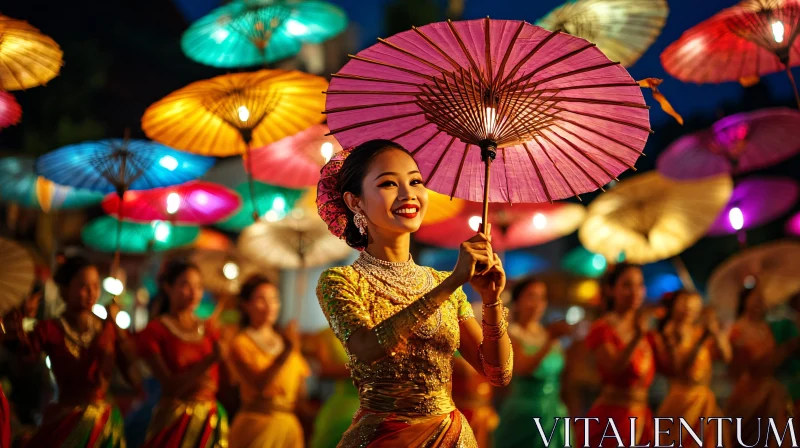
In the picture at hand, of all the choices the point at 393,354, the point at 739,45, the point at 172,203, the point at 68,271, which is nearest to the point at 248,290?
the point at 68,271

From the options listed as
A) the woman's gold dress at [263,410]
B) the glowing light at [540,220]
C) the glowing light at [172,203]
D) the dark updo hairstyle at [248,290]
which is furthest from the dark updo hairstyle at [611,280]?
the glowing light at [172,203]

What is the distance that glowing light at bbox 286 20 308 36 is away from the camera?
5.84m

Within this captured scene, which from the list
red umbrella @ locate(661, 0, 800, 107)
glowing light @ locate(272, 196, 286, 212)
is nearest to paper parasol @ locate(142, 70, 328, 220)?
red umbrella @ locate(661, 0, 800, 107)

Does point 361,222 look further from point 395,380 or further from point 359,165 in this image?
point 395,380

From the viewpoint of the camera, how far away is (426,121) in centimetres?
275

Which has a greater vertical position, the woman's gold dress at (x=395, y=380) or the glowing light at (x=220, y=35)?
the glowing light at (x=220, y=35)

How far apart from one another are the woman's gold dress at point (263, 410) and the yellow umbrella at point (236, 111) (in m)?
1.49

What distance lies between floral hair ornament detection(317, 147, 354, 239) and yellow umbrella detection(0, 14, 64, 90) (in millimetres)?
2257

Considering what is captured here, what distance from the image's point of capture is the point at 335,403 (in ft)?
20.8

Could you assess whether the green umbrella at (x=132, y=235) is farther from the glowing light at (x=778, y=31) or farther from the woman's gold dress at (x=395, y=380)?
the glowing light at (x=778, y=31)

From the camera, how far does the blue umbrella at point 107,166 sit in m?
5.29

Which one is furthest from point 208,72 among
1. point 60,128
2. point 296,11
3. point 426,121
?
point 426,121

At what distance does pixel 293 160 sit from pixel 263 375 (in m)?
2.05

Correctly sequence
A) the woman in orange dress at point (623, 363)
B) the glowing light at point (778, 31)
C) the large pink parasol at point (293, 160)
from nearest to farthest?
the glowing light at point (778, 31) → the woman in orange dress at point (623, 363) → the large pink parasol at point (293, 160)
